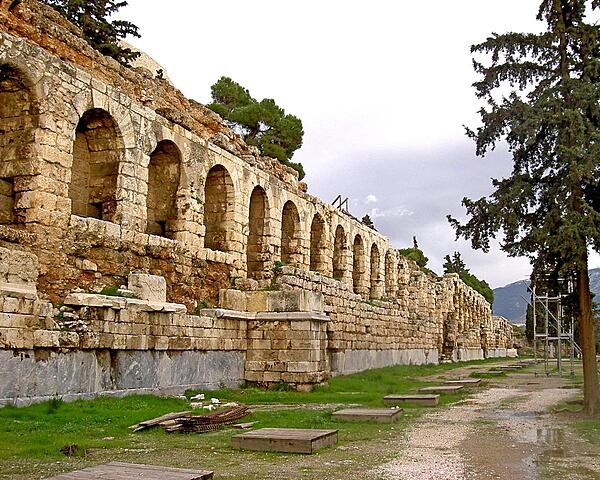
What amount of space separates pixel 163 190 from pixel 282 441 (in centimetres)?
802

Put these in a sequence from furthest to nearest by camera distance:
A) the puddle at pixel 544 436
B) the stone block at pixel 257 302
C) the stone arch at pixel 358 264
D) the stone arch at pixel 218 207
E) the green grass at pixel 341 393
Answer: the stone arch at pixel 358 264, the stone arch at pixel 218 207, the stone block at pixel 257 302, the green grass at pixel 341 393, the puddle at pixel 544 436

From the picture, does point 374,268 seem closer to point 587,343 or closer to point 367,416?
point 587,343

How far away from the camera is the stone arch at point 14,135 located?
34.4ft

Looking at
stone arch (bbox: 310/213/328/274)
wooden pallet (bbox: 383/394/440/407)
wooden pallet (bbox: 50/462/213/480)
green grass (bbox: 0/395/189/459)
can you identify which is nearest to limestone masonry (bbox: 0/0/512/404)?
green grass (bbox: 0/395/189/459)

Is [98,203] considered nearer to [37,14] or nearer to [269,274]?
[37,14]

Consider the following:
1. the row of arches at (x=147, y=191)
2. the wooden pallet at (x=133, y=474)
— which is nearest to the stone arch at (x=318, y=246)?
the row of arches at (x=147, y=191)

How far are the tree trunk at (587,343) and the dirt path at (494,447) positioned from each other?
0.51m

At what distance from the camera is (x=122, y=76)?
13.9 m

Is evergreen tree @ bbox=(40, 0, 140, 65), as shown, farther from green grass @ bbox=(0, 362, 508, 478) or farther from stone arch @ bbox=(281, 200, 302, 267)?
green grass @ bbox=(0, 362, 508, 478)

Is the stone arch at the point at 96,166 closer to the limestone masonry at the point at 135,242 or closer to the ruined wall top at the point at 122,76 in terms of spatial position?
the limestone masonry at the point at 135,242

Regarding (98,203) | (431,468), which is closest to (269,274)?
(98,203)

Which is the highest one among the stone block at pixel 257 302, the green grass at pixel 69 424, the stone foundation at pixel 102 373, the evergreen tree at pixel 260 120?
the evergreen tree at pixel 260 120

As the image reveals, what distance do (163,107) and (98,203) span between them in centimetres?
278

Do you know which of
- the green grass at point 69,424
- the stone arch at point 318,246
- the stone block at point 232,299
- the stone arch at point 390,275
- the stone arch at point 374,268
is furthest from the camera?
the stone arch at point 390,275
